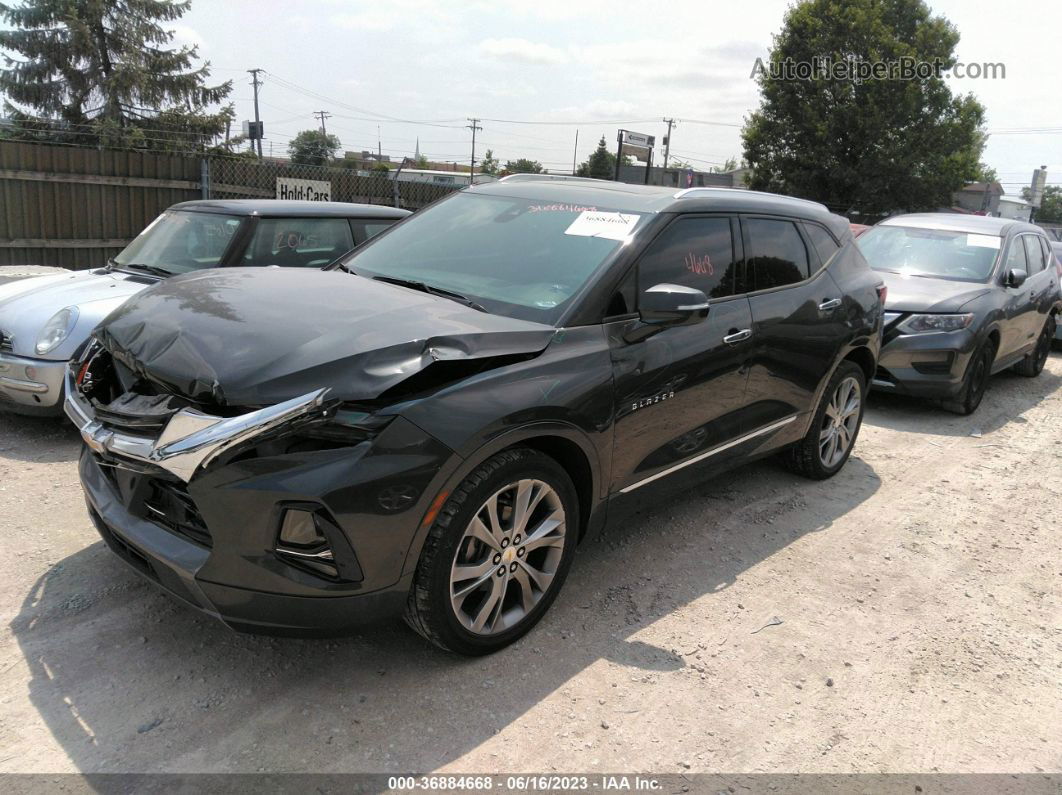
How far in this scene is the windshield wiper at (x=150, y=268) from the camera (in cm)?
590

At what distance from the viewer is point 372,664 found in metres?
3.06

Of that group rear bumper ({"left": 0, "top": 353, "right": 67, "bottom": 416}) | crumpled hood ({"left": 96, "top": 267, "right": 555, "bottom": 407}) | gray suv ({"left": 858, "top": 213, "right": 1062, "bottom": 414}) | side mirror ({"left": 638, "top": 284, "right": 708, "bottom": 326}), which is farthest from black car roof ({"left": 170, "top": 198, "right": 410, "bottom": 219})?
gray suv ({"left": 858, "top": 213, "right": 1062, "bottom": 414})

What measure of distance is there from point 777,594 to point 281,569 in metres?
2.42

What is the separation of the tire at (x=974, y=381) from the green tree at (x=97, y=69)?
2359 cm

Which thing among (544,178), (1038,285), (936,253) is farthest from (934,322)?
(544,178)

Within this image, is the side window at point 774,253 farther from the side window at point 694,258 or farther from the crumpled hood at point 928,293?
the crumpled hood at point 928,293

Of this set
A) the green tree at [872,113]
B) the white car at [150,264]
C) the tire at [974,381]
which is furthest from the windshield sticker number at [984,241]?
the green tree at [872,113]

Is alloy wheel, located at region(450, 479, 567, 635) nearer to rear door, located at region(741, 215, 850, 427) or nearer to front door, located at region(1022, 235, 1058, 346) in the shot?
rear door, located at region(741, 215, 850, 427)

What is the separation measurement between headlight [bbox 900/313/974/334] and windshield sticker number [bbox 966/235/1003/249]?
4.63 ft

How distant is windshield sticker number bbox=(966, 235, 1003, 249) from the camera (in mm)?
8180

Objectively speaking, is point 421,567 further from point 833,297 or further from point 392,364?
point 833,297

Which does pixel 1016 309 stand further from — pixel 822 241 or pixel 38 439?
pixel 38 439

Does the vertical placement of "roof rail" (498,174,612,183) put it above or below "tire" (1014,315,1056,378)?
above

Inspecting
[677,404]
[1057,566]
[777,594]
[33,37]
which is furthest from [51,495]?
[33,37]
